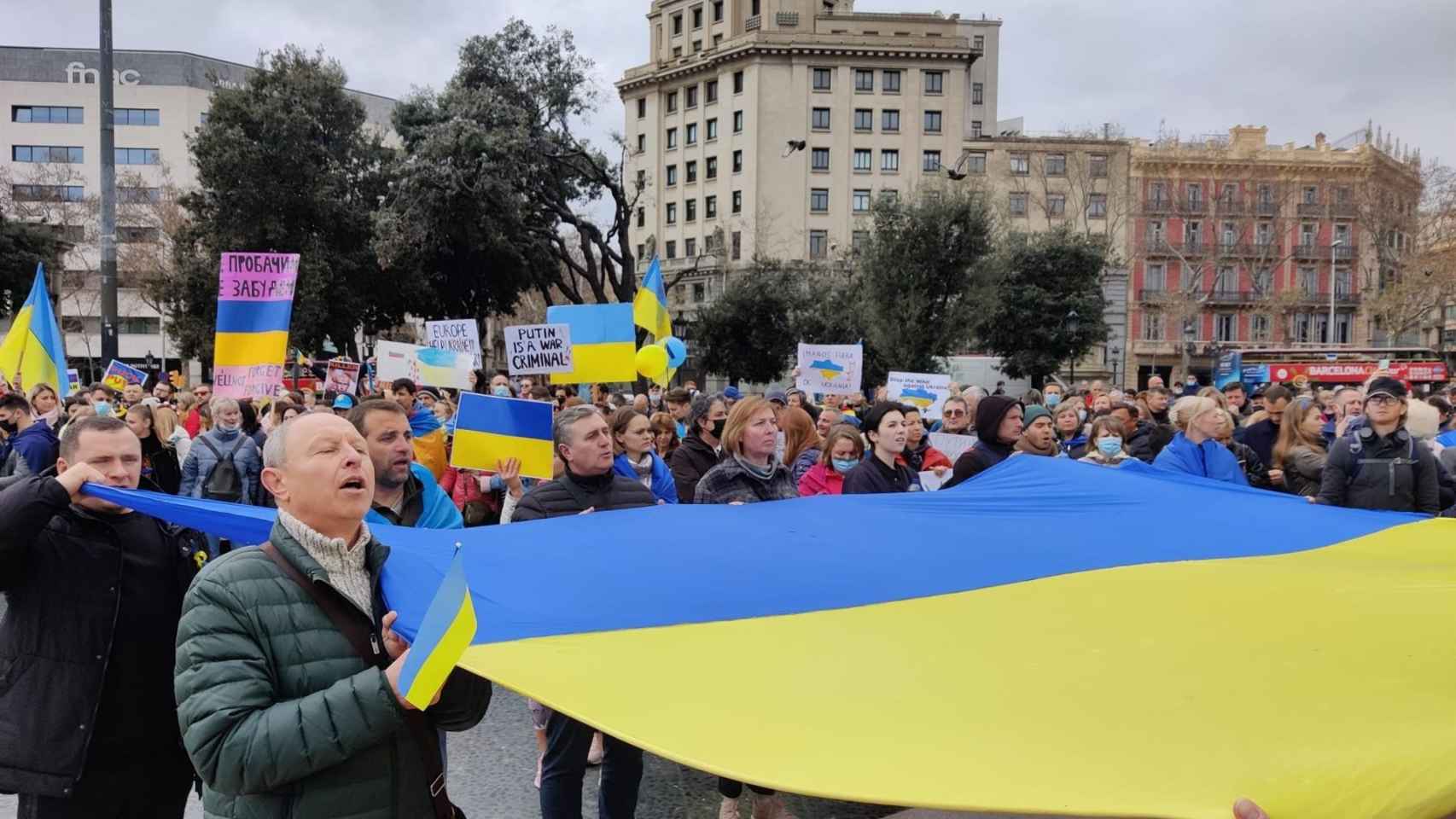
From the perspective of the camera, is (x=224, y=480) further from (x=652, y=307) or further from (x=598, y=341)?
(x=652, y=307)

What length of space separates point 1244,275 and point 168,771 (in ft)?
252

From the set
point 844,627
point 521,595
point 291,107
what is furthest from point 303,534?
point 291,107

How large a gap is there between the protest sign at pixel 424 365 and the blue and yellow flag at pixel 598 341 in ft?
15.3

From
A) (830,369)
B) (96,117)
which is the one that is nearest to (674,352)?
(830,369)

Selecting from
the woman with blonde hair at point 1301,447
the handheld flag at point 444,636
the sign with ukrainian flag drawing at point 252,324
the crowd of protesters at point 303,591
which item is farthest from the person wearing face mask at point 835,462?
the handheld flag at point 444,636

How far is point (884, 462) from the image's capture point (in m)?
5.79

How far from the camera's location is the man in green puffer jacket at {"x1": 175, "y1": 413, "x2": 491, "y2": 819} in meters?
1.99

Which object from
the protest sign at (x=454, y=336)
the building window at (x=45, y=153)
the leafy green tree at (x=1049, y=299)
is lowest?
the protest sign at (x=454, y=336)

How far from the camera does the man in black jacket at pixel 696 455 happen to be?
7.14m

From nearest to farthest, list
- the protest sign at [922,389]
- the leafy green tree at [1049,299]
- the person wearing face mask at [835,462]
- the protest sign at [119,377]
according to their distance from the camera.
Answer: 1. the person wearing face mask at [835,462]
2. the protest sign at [119,377]
3. the protest sign at [922,389]
4. the leafy green tree at [1049,299]

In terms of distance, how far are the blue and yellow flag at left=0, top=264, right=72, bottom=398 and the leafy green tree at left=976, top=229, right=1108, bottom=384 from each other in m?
30.5

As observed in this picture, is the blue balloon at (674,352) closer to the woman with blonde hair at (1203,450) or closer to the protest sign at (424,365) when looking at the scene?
the protest sign at (424,365)

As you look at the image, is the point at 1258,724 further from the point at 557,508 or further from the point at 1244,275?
the point at 1244,275

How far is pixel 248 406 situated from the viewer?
8523mm
